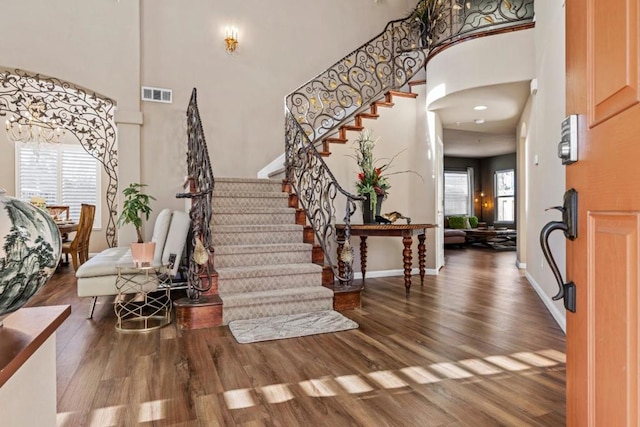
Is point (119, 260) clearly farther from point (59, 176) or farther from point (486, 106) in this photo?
point (59, 176)

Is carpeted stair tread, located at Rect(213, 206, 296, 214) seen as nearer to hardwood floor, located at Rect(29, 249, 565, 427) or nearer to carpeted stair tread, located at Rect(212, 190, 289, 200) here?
carpeted stair tread, located at Rect(212, 190, 289, 200)

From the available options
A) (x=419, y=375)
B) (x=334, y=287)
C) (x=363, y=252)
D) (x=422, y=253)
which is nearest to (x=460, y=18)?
(x=422, y=253)

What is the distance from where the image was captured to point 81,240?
19.6ft

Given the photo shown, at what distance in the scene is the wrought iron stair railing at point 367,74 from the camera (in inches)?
187

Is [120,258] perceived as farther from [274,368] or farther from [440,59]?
[440,59]

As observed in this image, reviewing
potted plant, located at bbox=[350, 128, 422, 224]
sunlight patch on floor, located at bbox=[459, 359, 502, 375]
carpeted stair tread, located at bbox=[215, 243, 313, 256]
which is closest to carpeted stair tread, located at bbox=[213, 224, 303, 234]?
carpeted stair tread, located at bbox=[215, 243, 313, 256]

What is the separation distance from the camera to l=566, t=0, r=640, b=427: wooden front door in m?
0.67

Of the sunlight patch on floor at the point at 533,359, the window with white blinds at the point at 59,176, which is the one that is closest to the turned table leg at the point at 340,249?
the sunlight patch on floor at the point at 533,359

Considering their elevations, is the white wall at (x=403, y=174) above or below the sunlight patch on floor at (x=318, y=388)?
above

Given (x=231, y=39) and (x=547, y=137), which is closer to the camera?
(x=547, y=137)

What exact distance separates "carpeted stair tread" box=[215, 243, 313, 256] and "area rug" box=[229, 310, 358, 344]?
30.7 inches

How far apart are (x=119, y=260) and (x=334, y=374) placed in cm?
248

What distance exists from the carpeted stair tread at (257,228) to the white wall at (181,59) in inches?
67.5

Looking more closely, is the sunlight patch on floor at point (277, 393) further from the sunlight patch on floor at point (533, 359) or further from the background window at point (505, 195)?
the background window at point (505, 195)
